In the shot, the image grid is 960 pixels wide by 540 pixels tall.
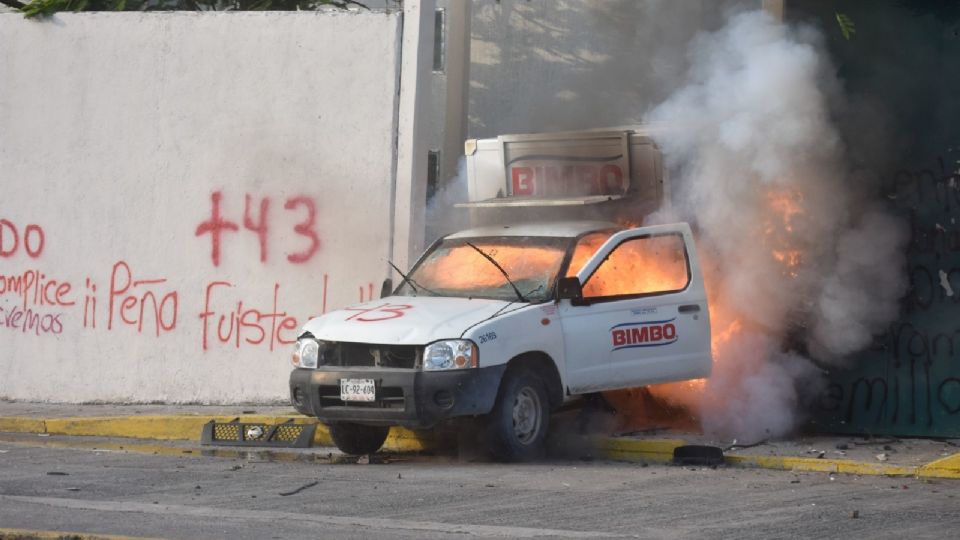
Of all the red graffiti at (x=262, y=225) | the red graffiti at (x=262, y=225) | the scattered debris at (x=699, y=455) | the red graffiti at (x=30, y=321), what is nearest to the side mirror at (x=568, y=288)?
the scattered debris at (x=699, y=455)

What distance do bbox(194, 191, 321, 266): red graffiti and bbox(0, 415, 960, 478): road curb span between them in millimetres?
1875

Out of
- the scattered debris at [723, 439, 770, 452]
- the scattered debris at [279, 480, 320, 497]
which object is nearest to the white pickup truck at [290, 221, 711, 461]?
the scattered debris at [723, 439, 770, 452]

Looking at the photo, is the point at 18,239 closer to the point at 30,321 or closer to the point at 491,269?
the point at 30,321

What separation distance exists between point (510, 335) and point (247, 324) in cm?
438

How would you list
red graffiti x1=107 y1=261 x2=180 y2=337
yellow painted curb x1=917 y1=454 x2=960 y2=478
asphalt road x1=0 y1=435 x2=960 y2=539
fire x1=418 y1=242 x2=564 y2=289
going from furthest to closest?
red graffiti x1=107 y1=261 x2=180 y2=337 < fire x1=418 y1=242 x2=564 y2=289 < yellow painted curb x1=917 y1=454 x2=960 y2=478 < asphalt road x1=0 y1=435 x2=960 y2=539

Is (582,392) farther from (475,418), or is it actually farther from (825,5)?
(825,5)

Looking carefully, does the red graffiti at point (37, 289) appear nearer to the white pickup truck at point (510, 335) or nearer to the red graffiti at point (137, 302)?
the red graffiti at point (137, 302)

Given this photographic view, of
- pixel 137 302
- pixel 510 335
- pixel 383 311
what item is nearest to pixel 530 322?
pixel 510 335

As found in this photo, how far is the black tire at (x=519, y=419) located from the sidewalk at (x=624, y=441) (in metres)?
0.79

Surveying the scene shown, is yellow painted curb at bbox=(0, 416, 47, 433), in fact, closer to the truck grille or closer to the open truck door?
the truck grille

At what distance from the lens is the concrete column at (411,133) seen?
46.8 feet

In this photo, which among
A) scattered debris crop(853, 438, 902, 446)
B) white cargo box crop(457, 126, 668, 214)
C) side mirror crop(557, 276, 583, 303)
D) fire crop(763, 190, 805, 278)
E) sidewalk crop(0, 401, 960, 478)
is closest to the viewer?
sidewalk crop(0, 401, 960, 478)

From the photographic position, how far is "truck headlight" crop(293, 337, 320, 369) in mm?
11148

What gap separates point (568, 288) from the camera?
37.3 ft
